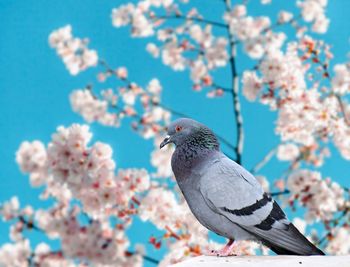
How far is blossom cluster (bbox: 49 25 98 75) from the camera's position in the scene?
8906 millimetres

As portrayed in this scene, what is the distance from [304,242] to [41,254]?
475 cm

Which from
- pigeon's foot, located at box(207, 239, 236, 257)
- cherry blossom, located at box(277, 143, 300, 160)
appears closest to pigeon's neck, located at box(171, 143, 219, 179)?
pigeon's foot, located at box(207, 239, 236, 257)

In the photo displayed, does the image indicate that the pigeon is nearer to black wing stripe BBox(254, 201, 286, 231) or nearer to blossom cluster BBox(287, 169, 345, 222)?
black wing stripe BBox(254, 201, 286, 231)

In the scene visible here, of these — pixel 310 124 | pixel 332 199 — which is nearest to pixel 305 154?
pixel 310 124

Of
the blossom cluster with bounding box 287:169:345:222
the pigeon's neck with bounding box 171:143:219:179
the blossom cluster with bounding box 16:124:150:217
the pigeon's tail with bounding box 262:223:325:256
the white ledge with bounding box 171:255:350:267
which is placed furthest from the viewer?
the blossom cluster with bounding box 287:169:345:222

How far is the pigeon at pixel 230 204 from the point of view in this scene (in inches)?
96.1

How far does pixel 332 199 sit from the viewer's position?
624 cm

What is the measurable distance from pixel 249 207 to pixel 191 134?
53 centimetres

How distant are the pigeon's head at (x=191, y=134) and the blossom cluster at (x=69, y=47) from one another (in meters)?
6.32

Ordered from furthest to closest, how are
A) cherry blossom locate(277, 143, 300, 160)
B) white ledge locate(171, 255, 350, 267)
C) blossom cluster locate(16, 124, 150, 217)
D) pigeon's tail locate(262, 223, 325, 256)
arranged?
cherry blossom locate(277, 143, 300, 160), blossom cluster locate(16, 124, 150, 217), pigeon's tail locate(262, 223, 325, 256), white ledge locate(171, 255, 350, 267)

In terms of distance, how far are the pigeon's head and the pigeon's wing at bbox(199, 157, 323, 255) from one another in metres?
0.15

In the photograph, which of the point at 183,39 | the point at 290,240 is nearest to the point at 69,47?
the point at 183,39

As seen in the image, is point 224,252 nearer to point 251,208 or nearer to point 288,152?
point 251,208

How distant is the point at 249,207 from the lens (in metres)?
2.51
